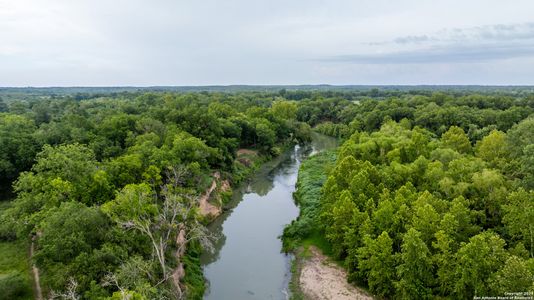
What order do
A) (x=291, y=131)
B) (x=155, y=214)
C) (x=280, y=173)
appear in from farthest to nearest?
(x=291, y=131) → (x=280, y=173) → (x=155, y=214)

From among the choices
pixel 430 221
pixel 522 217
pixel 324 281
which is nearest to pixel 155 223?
pixel 324 281

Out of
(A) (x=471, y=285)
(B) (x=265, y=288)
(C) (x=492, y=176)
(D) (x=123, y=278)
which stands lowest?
(B) (x=265, y=288)

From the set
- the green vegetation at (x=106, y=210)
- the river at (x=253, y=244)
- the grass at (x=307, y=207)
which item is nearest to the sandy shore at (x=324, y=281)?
the river at (x=253, y=244)

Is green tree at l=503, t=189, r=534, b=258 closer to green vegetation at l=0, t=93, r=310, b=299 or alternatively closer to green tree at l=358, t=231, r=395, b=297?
green tree at l=358, t=231, r=395, b=297

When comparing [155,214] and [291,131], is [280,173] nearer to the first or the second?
[291,131]

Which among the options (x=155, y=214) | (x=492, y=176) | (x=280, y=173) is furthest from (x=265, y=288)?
(x=280, y=173)

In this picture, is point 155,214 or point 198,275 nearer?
point 155,214

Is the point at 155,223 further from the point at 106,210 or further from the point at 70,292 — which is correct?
the point at 70,292
